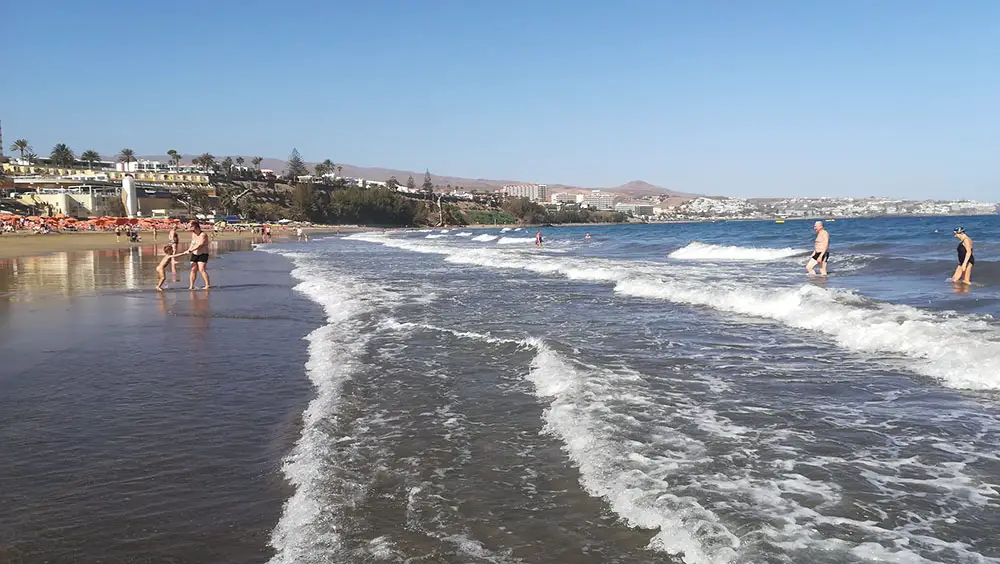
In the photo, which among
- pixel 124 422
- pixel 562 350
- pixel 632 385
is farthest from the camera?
pixel 562 350

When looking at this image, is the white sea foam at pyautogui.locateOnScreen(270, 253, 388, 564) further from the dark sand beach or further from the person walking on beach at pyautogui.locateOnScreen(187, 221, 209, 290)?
the person walking on beach at pyautogui.locateOnScreen(187, 221, 209, 290)

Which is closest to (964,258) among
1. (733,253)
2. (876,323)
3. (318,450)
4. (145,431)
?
(876,323)

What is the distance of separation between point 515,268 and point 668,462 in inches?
784

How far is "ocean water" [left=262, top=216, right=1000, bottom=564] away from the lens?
360 centimetres

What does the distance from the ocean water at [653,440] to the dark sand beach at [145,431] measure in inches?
13.2

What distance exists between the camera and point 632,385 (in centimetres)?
679

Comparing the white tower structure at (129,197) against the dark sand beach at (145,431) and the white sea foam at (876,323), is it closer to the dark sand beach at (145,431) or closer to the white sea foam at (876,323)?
the dark sand beach at (145,431)

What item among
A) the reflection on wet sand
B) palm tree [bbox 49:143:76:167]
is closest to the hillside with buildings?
palm tree [bbox 49:143:76:167]

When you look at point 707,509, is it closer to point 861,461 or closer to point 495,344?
point 861,461

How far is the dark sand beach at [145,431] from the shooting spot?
3635 mm

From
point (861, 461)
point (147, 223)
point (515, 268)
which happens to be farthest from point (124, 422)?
point (147, 223)

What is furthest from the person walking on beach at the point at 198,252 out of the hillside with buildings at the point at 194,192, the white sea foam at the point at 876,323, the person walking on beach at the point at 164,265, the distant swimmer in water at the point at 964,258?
the hillside with buildings at the point at 194,192

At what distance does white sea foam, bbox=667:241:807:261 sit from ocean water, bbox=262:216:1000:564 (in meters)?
19.9

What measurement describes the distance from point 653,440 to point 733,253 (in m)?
29.5
